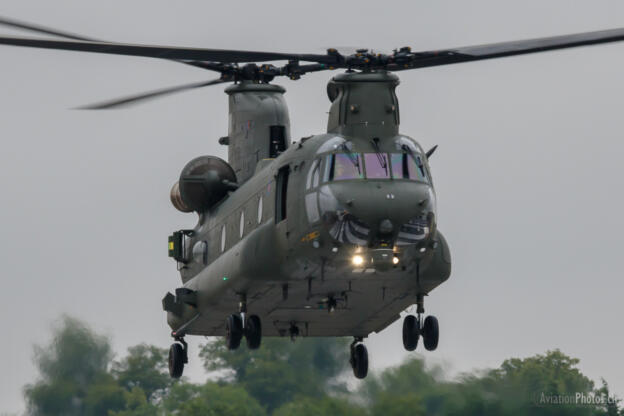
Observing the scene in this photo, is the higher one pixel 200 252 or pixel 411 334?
pixel 200 252

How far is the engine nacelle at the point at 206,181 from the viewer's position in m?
45.5

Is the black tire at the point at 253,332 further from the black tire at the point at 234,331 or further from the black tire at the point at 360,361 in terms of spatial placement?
the black tire at the point at 360,361

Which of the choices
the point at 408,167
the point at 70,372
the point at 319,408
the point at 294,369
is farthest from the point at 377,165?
the point at 70,372

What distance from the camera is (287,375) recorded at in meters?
54.0

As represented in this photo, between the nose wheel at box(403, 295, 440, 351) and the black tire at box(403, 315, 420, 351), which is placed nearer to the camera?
the nose wheel at box(403, 295, 440, 351)

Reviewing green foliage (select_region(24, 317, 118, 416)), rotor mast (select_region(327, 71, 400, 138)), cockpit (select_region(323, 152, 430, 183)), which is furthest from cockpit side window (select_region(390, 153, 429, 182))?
green foliage (select_region(24, 317, 118, 416))

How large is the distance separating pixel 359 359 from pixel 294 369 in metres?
9.24

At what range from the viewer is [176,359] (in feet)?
152

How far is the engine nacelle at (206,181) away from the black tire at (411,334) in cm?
606

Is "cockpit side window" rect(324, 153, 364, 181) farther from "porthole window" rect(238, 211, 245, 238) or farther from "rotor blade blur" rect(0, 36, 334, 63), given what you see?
"porthole window" rect(238, 211, 245, 238)

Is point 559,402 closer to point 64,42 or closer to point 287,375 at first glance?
point 287,375

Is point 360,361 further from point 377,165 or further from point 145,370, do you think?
point 145,370

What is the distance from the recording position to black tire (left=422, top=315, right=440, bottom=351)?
41156 millimetres

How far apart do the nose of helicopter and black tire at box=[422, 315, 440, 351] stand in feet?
11.1
